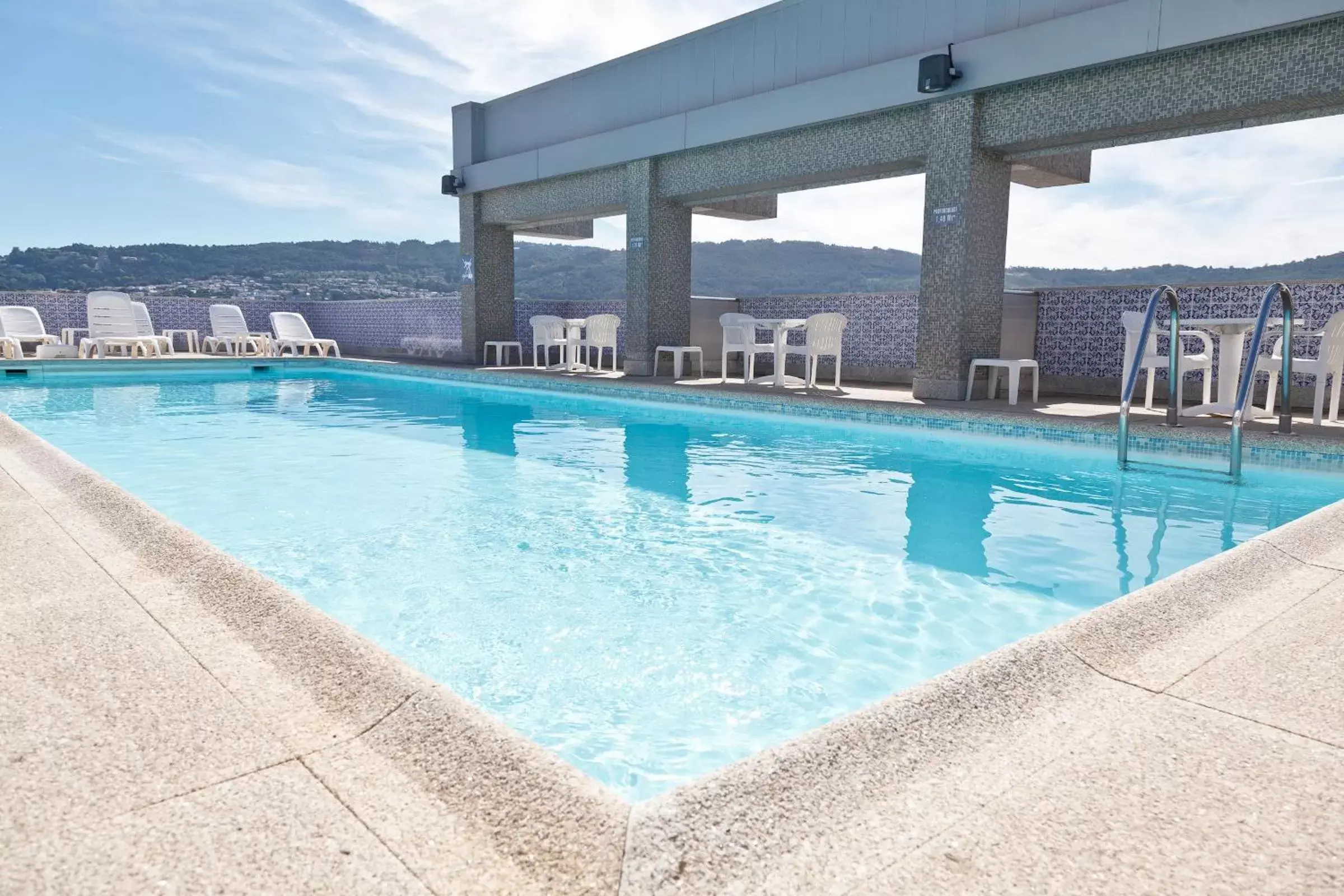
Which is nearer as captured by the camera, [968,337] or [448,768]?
[448,768]

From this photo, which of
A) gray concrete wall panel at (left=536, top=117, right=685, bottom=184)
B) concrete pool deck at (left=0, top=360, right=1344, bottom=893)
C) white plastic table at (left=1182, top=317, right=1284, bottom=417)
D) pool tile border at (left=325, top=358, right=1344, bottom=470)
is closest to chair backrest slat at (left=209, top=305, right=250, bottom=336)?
gray concrete wall panel at (left=536, top=117, right=685, bottom=184)

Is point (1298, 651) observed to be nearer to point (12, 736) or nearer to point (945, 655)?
point (945, 655)

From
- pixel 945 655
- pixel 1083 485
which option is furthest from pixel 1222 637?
pixel 1083 485

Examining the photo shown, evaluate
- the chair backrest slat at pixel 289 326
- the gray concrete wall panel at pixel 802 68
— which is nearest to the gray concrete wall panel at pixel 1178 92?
the gray concrete wall panel at pixel 802 68

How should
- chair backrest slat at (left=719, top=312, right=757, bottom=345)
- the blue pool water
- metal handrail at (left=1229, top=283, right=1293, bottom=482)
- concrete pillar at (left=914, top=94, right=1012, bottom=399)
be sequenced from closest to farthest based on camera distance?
the blue pool water, metal handrail at (left=1229, top=283, right=1293, bottom=482), concrete pillar at (left=914, top=94, right=1012, bottom=399), chair backrest slat at (left=719, top=312, right=757, bottom=345)

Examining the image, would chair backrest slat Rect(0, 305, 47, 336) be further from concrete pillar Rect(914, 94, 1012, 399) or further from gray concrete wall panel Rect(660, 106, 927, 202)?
concrete pillar Rect(914, 94, 1012, 399)

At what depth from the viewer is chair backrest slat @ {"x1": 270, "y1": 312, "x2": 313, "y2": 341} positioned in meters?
14.5

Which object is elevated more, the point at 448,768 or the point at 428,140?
the point at 428,140

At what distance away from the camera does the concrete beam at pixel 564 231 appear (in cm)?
1330

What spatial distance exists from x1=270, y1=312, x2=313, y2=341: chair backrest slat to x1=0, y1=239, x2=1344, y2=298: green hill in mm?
18948

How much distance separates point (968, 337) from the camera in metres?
7.32

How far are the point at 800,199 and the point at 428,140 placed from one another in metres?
7.32

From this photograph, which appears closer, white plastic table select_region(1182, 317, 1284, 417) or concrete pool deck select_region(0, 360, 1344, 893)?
concrete pool deck select_region(0, 360, 1344, 893)

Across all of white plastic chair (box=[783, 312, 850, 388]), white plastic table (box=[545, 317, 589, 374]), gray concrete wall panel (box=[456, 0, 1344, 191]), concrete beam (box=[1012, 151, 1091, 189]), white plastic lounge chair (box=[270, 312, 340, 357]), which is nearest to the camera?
gray concrete wall panel (box=[456, 0, 1344, 191])
